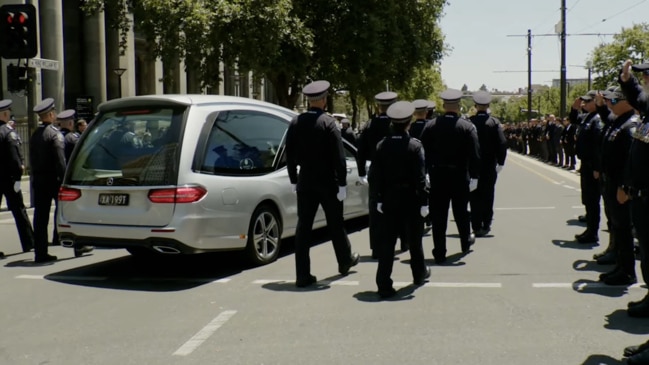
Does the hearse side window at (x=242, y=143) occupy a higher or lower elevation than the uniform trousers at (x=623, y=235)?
higher

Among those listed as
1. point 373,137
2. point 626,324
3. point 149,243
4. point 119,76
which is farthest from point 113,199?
point 119,76

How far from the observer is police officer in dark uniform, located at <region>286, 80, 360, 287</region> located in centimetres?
741

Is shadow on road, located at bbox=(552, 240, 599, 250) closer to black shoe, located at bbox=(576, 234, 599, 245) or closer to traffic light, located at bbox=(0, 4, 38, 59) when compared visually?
black shoe, located at bbox=(576, 234, 599, 245)

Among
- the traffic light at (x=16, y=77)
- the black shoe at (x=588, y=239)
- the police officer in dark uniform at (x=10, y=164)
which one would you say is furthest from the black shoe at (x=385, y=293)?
the traffic light at (x=16, y=77)

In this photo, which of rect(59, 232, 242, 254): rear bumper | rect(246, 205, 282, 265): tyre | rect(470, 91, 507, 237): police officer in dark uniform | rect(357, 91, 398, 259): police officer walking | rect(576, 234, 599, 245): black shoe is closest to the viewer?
rect(59, 232, 242, 254): rear bumper

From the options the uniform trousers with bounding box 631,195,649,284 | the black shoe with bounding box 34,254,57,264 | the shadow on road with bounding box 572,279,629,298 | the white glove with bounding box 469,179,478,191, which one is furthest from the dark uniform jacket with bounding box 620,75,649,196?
the black shoe with bounding box 34,254,57,264

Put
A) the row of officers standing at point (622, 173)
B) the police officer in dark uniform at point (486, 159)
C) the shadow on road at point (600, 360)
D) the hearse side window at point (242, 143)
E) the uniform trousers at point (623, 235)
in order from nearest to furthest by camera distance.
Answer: the shadow on road at point (600, 360) < the row of officers standing at point (622, 173) < the uniform trousers at point (623, 235) < the hearse side window at point (242, 143) < the police officer in dark uniform at point (486, 159)

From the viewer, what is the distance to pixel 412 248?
294 inches

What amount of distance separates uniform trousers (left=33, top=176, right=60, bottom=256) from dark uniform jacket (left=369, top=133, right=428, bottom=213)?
4000 millimetres

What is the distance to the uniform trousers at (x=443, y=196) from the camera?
871 centimetres

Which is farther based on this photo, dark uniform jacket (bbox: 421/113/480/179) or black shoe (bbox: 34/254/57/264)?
black shoe (bbox: 34/254/57/264)

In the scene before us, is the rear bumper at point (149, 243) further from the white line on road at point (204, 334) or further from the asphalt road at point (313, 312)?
the white line on road at point (204, 334)

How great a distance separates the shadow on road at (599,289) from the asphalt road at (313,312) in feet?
0.06

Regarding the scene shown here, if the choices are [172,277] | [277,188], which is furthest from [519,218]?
[172,277]
